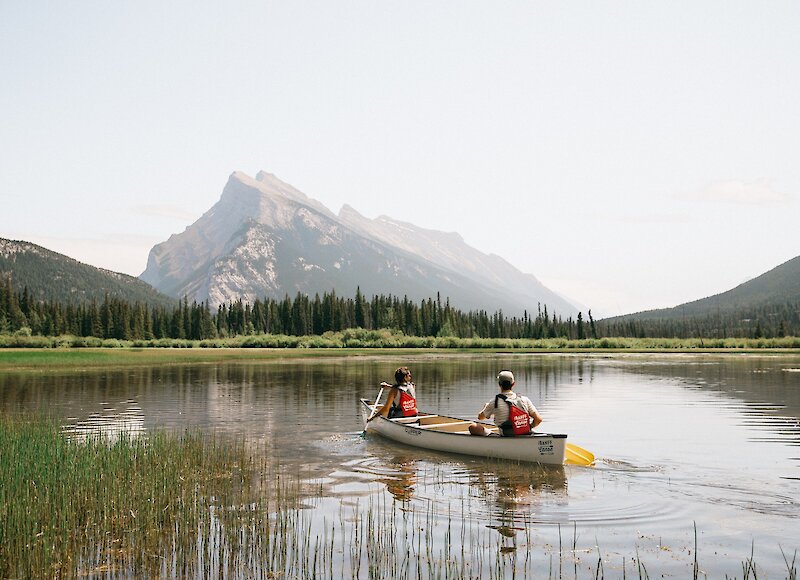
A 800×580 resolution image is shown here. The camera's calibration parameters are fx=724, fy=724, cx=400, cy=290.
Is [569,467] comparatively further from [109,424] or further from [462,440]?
[109,424]

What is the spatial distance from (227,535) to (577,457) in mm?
11324

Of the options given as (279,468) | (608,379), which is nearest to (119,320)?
(608,379)

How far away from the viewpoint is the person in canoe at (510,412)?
811 inches

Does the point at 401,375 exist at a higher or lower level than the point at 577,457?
higher

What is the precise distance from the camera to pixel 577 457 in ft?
66.9

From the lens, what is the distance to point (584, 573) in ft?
36.7

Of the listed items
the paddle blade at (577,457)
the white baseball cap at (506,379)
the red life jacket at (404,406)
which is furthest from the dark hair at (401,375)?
the paddle blade at (577,457)

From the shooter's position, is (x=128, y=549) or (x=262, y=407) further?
(x=262, y=407)

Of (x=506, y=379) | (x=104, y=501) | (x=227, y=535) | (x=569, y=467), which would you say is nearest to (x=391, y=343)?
(x=506, y=379)

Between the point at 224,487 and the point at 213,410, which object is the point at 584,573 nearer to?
the point at 224,487

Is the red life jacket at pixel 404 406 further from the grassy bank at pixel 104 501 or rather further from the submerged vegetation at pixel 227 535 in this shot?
the submerged vegetation at pixel 227 535

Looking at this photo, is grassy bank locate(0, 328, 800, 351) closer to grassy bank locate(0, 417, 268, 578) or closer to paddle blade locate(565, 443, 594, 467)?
paddle blade locate(565, 443, 594, 467)

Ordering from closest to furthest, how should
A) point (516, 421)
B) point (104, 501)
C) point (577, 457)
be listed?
point (104, 501) < point (577, 457) < point (516, 421)

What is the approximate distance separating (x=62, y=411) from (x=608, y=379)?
132 ft
